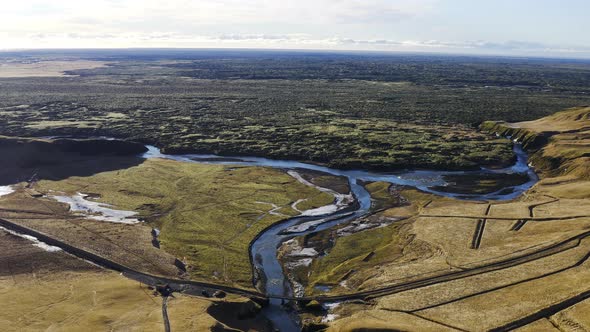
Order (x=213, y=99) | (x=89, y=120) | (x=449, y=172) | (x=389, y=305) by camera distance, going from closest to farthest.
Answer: (x=389, y=305)
(x=449, y=172)
(x=89, y=120)
(x=213, y=99)

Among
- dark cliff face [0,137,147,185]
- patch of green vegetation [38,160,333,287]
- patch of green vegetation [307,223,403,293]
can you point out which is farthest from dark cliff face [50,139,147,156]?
patch of green vegetation [307,223,403,293]

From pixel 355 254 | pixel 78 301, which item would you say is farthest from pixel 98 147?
pixel 355 254

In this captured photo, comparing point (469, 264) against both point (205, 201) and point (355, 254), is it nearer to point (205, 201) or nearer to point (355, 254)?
point (355, 254)

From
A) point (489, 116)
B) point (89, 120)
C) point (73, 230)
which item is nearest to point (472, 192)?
point (73, 230)

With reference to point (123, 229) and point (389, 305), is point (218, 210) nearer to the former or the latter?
point (123, 229)

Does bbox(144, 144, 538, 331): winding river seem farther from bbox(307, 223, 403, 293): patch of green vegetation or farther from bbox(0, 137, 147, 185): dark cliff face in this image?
bbox(0, 137, 147, 185): dark cliff face

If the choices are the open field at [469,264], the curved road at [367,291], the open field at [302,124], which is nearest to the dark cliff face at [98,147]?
the open field at [302,124]
